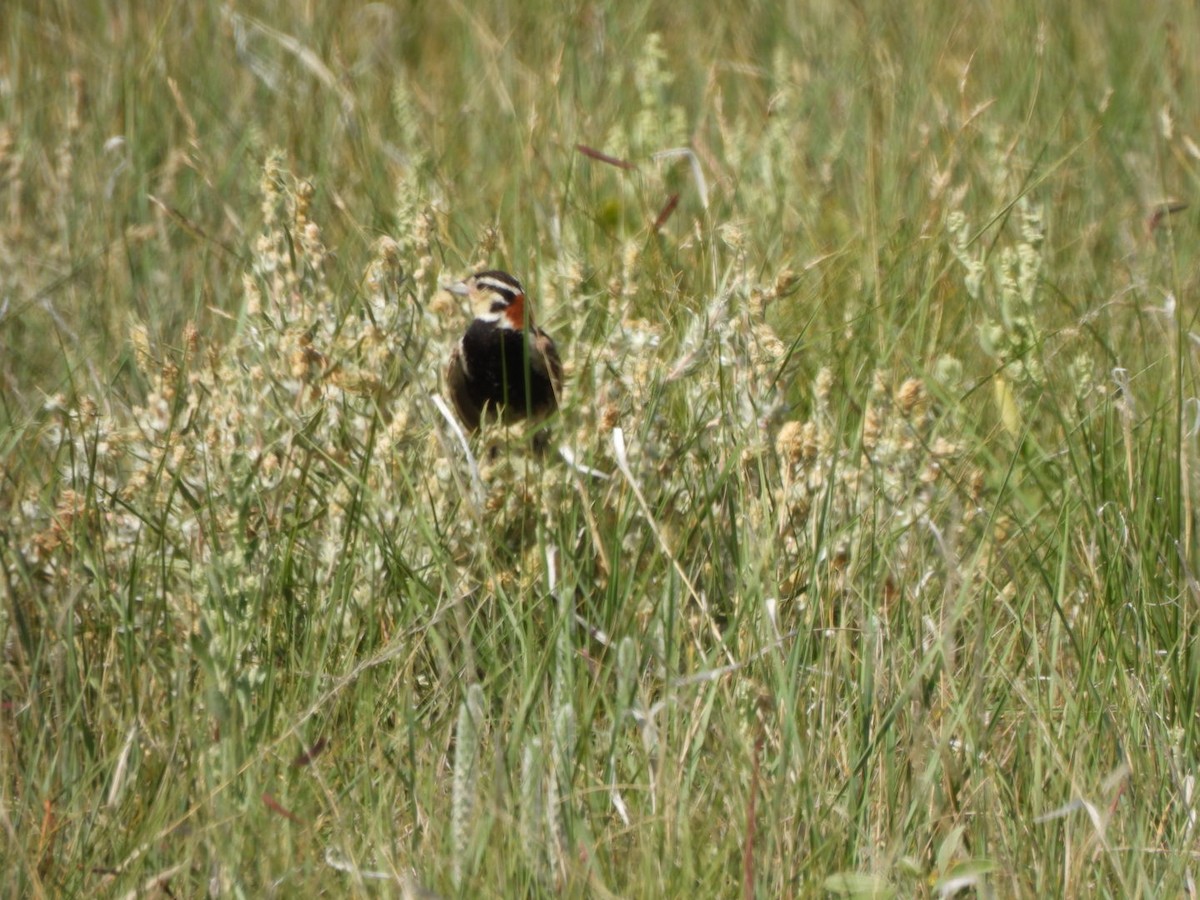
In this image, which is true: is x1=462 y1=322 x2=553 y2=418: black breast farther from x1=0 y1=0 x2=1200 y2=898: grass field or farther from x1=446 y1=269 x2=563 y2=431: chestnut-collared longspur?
x1=0 y1=0 x2=1200 y2=898: grass field

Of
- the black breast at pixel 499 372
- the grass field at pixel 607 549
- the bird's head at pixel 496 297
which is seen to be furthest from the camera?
the black breast at pixel 499 372

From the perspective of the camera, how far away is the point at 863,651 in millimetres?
2781

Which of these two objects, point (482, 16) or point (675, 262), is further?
point (482, 16)

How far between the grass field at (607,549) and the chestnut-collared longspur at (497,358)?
0.10m

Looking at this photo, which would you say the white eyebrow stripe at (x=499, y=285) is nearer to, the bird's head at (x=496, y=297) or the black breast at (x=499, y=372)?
the bird's head at (x=496, y=297)

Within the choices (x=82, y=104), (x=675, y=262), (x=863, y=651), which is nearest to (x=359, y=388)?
(x=863, y=651)

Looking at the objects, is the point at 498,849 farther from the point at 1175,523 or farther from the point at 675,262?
the point at 675,262

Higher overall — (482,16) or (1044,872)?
(482,16)

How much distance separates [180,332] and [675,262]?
1316 millimetres

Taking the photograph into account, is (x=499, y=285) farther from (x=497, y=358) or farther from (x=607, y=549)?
(x=607, y=549)

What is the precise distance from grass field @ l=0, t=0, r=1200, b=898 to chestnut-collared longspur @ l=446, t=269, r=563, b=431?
0.10 meters

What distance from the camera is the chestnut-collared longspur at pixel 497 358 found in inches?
152

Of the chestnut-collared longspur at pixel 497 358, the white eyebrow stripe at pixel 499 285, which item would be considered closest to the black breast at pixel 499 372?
the chestnut-collared longspur at pixel 497 358

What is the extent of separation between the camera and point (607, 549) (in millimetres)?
3307
